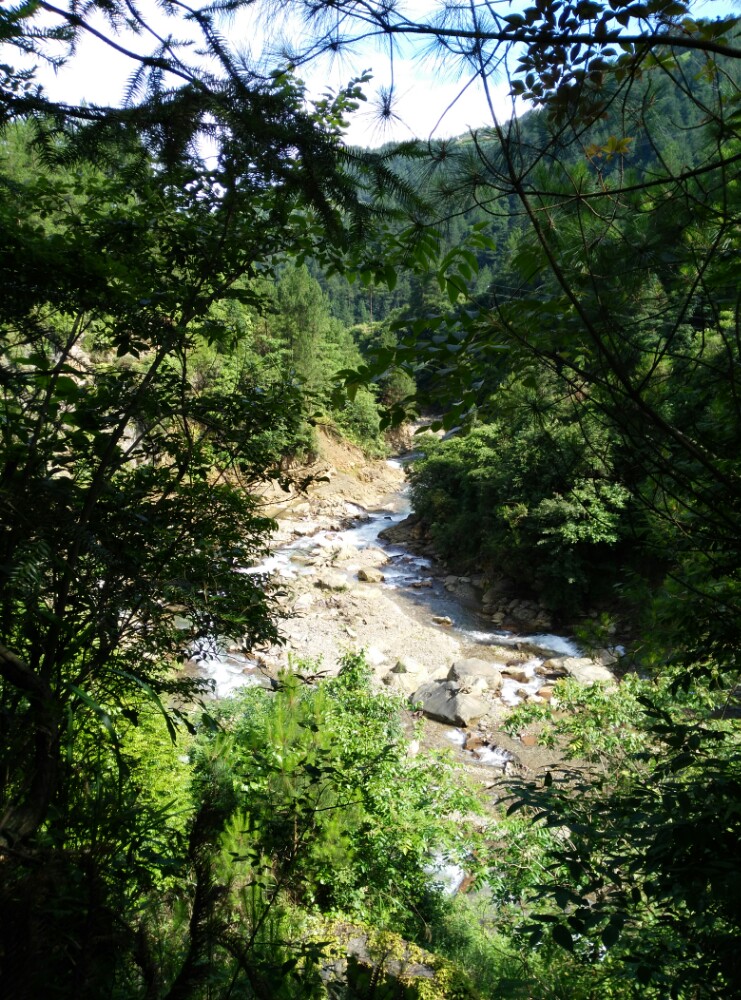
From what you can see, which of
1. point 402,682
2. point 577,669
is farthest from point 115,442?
point 577,669

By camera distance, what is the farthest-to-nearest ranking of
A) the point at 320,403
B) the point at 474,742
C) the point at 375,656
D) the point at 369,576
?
the point at 369,576, the point at 375,656, the point at 474,742, the point at 320,403

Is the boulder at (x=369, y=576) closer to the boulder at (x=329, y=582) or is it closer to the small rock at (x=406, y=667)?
the boulder at (x=329, y=582)

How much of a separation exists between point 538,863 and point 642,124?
458cm

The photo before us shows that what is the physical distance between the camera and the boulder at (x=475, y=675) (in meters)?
9.95

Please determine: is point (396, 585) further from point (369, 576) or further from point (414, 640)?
point (414, 640)

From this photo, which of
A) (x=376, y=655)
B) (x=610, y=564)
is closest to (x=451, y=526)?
(x=610, y=564)

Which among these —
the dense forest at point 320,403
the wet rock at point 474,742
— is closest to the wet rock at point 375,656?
the wet rock at point 474,742

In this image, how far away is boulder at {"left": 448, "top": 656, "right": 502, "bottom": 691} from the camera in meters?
9.95

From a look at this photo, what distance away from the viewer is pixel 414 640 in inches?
471

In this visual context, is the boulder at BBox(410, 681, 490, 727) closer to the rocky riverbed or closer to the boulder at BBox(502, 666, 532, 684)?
the rocky riverbed

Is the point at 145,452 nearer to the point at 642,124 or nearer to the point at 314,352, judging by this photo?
the point at 642,124

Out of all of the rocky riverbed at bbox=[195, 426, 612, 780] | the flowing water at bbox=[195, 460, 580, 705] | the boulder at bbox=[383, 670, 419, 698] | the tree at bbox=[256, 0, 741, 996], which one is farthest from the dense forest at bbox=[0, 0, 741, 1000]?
the boulder at bbox=[383, 670, 419, 698]

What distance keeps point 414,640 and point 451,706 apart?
115 inches

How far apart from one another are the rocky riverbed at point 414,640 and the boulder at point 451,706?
0.05 feet
